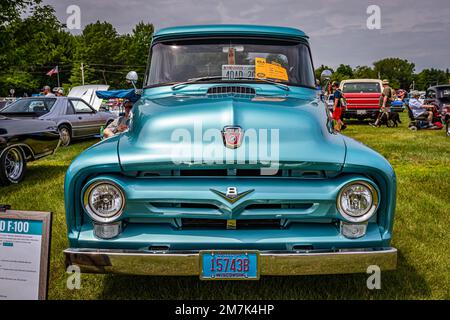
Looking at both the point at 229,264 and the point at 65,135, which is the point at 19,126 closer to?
the point at 65,135

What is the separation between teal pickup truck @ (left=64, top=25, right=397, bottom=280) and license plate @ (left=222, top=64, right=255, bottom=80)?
3.98 ft

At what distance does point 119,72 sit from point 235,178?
74.1 metres

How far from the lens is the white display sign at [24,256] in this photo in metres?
2.65

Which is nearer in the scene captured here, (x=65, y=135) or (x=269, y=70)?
(x=269, y=70)

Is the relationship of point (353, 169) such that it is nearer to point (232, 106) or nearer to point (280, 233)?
point (280, 233)

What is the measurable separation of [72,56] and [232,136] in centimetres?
7515

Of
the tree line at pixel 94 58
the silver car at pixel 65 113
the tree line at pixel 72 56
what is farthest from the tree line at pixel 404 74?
the silver car at pixel 65 113

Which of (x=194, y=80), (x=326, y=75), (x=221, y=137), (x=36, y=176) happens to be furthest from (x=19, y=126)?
(x=221, y=137)

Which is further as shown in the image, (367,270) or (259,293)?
(259,293)

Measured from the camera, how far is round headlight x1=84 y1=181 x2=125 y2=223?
8.73 feet

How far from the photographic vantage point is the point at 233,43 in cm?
427

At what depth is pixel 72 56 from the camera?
72.2 m

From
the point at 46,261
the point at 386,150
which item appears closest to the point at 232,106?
the point at 46,261

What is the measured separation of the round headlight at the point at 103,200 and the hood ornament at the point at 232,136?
27.3 inches
